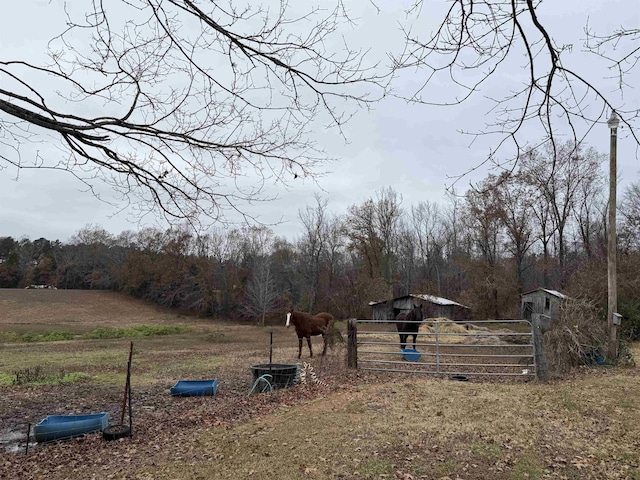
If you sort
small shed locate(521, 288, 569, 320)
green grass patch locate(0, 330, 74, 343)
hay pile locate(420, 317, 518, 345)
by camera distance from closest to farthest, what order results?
hay pile locate(420, 317, 518, 345), small shed locate(521, 288, 569, 320), green grass patch locate(0, 330, 74, 343)

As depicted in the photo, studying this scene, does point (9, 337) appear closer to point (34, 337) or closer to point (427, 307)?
point (34, 337)

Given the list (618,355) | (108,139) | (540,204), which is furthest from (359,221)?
(108,139)

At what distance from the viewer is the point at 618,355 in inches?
435

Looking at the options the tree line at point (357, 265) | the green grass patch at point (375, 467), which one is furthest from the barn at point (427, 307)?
the green grass patch at point (375, 467)

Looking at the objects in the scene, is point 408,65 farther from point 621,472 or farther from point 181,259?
point 181,259

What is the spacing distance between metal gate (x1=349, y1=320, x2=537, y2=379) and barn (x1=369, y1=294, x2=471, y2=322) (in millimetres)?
6231

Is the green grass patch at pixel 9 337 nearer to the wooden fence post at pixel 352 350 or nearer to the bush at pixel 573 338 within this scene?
the wooden fence post at pixel 352 350

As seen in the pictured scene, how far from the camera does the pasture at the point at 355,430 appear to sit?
5133 millimetres

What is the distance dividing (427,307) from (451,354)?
24352 mm

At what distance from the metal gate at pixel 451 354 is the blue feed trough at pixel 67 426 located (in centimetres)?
544

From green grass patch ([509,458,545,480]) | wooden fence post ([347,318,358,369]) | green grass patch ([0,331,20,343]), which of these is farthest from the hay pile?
green grass patch ([0,331,20,343])

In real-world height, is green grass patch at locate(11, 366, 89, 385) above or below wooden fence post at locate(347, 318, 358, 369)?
below

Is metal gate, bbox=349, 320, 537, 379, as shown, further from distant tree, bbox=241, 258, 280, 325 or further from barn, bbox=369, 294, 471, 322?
distant tree, bbox=241, 258, 280, 325

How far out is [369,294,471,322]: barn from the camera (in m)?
31.8
